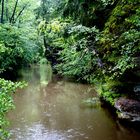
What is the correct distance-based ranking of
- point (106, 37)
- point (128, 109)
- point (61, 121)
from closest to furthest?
point (106, 37), point (128, 109), point (61, 121)

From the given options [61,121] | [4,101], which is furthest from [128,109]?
[4,101]

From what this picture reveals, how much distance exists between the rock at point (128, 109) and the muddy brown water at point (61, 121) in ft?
1.35

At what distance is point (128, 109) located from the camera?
11.2 m

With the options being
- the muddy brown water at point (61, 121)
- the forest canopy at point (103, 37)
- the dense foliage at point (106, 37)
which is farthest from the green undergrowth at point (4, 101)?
the muddy brown water at point (61, 121)

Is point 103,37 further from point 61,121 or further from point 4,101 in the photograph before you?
point 61,121

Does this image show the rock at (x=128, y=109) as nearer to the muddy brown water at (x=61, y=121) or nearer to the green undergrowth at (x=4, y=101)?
the muddy brown water at (x=61, y=121)

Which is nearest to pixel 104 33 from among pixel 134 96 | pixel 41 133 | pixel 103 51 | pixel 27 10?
pixel 103 51

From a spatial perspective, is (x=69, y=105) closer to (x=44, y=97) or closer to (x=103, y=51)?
(x=44, y=97)

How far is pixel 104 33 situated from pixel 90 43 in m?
0.76

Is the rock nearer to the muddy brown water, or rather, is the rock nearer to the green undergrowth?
the muddy brown water

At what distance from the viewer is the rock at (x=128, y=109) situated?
1100 centimetres

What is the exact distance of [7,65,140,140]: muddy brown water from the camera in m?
10.4

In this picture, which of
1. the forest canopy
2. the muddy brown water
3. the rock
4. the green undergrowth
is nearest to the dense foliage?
the forest canopy

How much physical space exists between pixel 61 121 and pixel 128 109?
2714 mm
